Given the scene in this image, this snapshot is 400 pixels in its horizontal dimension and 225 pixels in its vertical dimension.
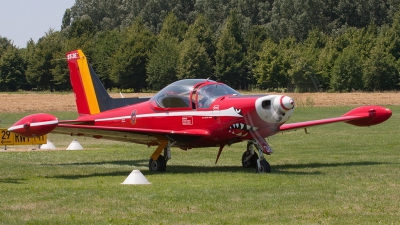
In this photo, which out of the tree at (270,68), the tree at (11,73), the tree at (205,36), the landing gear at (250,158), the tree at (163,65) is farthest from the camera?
the tree at (11,73)

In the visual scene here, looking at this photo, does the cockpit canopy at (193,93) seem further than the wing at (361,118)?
No

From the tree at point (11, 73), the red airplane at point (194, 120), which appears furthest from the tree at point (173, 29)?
the red airplane at point (194, 120)

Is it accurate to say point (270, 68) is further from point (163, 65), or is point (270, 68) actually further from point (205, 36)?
point (205, 36)

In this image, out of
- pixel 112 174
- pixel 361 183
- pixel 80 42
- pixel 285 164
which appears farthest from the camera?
pixel 80 42

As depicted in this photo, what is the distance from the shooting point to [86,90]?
798 inches

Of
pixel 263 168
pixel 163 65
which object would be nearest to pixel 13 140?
pixel 263 168

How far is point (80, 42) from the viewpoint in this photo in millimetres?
109125

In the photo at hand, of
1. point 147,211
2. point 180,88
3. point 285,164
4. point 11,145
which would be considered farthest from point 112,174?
point 11,145

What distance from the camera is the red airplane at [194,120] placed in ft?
49.5

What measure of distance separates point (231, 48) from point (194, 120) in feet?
219

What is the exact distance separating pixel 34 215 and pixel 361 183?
6620 millimetres

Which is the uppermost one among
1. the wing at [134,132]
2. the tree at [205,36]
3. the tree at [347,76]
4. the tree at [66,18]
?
the tree at [66,18]

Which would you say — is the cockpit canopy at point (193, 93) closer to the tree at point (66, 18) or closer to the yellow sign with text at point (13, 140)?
the yellow sign with text at point (13, 140)

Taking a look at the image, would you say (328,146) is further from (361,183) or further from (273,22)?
(273,22)
